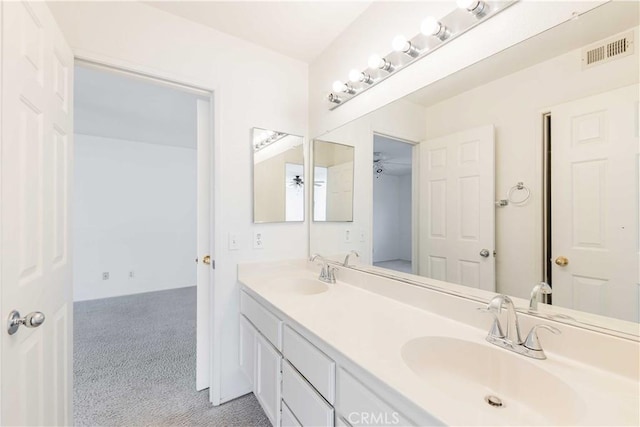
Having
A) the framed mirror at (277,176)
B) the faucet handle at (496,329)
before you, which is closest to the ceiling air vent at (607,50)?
the faucet handle at (496,329)

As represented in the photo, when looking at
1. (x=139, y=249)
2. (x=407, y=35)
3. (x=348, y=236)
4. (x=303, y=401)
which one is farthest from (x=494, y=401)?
(x=139, y=249)

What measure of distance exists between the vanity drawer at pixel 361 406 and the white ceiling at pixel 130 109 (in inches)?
73.3

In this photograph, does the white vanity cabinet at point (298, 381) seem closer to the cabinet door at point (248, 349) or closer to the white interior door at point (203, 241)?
the cabinet door at point (248, 349)

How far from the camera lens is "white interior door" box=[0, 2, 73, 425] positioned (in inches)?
31.9

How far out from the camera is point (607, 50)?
85 cm

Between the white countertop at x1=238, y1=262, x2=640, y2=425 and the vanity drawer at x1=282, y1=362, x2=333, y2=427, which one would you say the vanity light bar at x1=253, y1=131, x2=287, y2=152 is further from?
the vanity drawer at x1=282, y1=362, x2=333, y2=427

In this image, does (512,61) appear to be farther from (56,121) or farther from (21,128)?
(56,121)

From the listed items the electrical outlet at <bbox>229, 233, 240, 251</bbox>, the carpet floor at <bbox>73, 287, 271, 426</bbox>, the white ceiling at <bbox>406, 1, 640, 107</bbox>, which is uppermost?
the white ceiling at <bbox>406, 1, 640, 107</bbox>

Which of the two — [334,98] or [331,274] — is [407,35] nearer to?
[334,98]

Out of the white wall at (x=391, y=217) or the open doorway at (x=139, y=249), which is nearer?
the white wall at (x=391, y=217)

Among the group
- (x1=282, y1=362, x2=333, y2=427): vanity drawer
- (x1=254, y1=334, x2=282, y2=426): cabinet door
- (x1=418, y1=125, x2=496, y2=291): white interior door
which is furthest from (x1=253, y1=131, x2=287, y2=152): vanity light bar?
(x1=282, y1=362, x2=333, y2=427): vanity drawer

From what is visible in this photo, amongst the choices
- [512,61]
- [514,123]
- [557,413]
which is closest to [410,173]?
[514,123]

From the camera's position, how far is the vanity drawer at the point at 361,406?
2.39ft

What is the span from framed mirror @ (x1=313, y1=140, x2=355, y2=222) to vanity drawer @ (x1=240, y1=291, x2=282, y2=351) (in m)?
0.76
